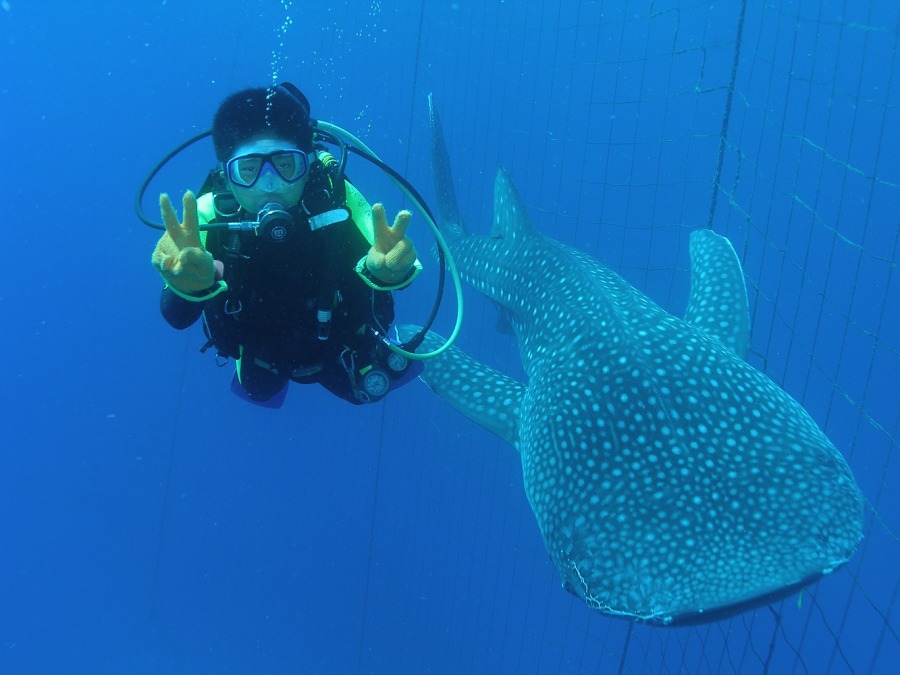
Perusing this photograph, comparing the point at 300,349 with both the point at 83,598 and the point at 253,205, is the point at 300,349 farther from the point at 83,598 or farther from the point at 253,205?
the point at 83,598

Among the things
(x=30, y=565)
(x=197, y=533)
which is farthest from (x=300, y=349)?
(x=30, y=565)

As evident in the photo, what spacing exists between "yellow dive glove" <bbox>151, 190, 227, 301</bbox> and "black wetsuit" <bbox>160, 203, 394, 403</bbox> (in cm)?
67

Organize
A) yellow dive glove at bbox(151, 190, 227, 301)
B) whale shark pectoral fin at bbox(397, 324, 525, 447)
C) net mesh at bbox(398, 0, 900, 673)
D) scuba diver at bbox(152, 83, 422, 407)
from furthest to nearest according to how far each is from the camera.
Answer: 1. net mesh at bbox(398, 0, 900, 673)
2. whale shark pectoral fin at bbox(397, 324, 525, 447)
3. scuba diver at bbox(152, 83, 422, 407)
4. yellow dive glove at bbox(151, 190, 227, 301)

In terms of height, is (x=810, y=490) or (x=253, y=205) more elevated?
(x=253, y=205)

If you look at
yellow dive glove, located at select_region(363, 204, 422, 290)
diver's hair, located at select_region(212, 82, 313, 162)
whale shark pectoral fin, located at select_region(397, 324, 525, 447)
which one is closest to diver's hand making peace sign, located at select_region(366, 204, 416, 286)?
yellow dive glove, located at select_region(363, 204, 422, 290)

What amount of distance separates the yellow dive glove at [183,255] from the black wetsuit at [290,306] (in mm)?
674

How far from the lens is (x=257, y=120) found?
3500 mm

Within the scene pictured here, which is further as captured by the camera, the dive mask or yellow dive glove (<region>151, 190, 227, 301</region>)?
the dive mask

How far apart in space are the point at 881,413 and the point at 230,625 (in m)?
22.6

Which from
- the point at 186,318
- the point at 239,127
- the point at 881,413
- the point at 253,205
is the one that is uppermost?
the point at 239,127

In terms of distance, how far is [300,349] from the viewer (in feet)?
13.6

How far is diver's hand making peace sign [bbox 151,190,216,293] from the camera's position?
263cm

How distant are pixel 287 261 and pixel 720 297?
349cm

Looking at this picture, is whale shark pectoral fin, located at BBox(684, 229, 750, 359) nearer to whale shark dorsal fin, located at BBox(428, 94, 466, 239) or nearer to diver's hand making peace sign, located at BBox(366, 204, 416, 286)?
whale shark dorsal fin, located at BBox(428, 94, 466, 239)
